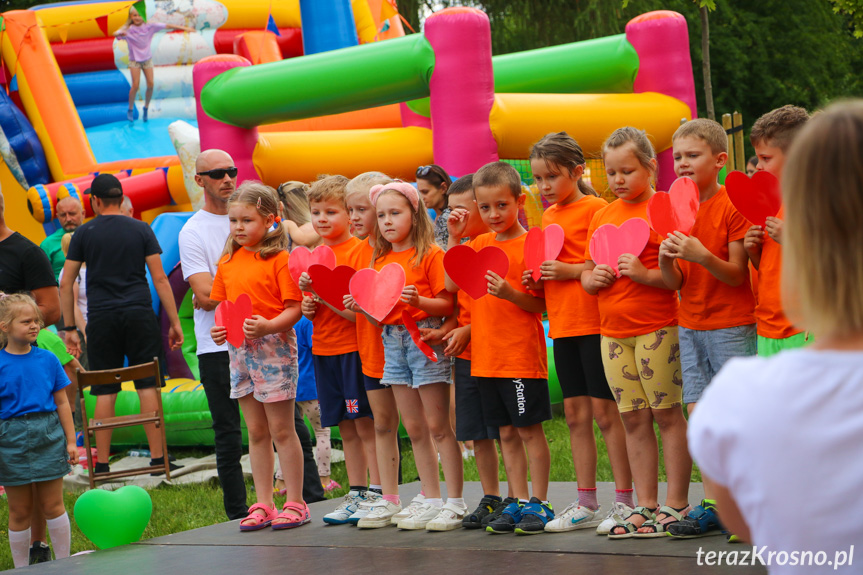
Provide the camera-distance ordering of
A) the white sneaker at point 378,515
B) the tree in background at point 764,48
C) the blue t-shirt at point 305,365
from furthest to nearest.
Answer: the tree in background at point 764,48 → the blue t-shirt at point 305,365 → the white sneaker at point 378,515

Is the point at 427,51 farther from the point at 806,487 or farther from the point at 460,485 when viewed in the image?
the point at 806,487

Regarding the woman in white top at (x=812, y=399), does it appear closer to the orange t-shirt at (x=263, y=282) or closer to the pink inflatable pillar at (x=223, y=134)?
the orange t-shirt at (x=263, y=282)

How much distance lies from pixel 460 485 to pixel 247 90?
4.67m

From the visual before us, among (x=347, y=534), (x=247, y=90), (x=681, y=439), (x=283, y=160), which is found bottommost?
(x=347, y=534)

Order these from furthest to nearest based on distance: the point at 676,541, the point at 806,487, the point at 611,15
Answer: the point at 611,15 → the point at 676,541 → the point at 806,487

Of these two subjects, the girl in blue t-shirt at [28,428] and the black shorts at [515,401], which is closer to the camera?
the black shorts at [515,401]

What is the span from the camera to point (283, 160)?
824 centimetres

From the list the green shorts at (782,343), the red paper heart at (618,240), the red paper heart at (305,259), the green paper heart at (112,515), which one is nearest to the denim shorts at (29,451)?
the green paper heart at (112,515)

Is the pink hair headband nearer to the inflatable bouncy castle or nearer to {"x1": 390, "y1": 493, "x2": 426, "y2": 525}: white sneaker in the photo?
{"x1": 390, "y1": 493, "x2": 426, "y2": 525}: white sneaker

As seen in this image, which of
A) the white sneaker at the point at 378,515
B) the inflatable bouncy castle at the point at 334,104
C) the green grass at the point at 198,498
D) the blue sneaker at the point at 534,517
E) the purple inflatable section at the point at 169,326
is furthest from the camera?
the purple inflatable section at the point at 169,326

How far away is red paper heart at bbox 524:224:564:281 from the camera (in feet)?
12.4

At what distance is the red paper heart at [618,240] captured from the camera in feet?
11.5

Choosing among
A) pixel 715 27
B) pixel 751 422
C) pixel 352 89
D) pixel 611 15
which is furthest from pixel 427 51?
pixel 715 27

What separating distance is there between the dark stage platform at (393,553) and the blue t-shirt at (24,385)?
79 cm
